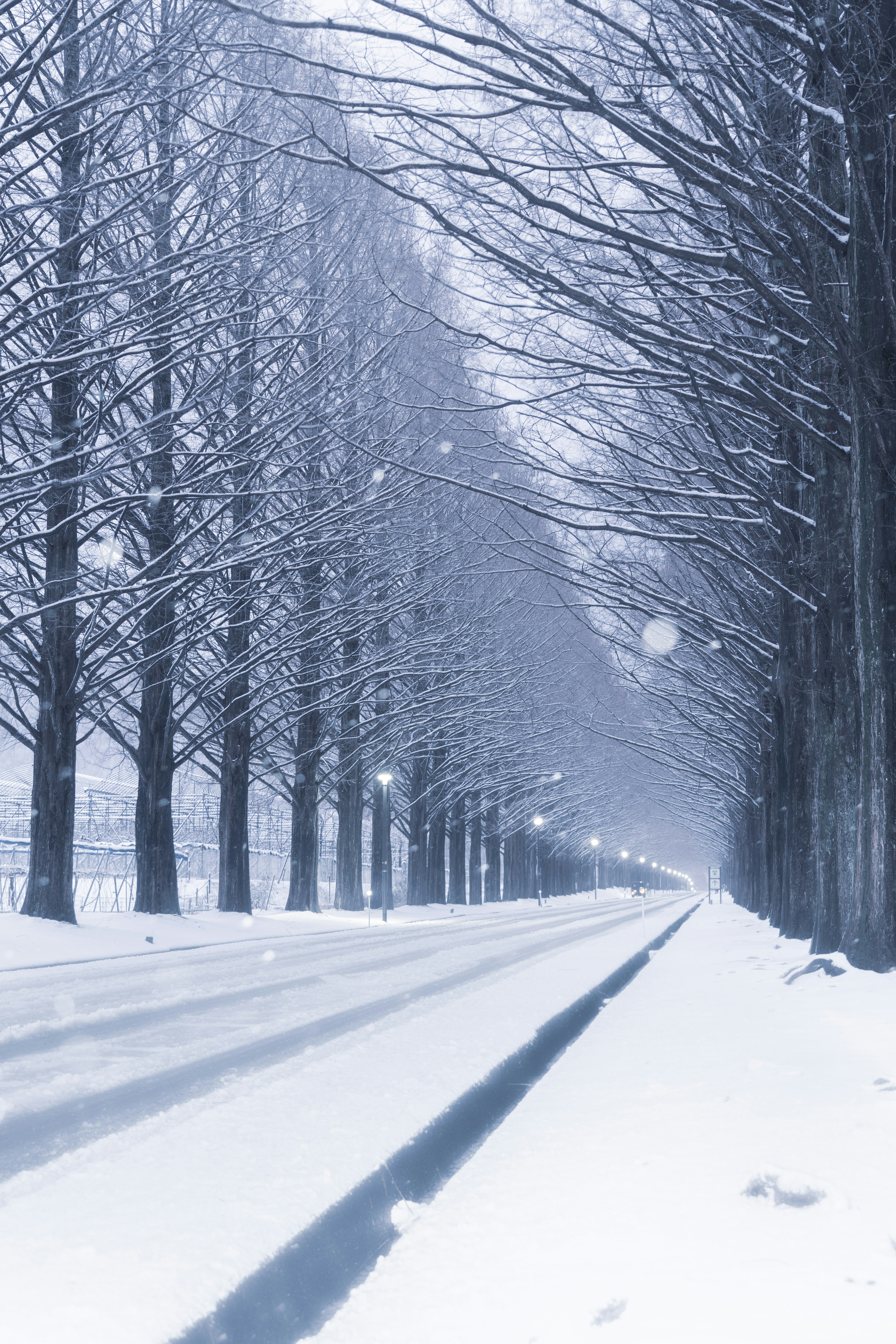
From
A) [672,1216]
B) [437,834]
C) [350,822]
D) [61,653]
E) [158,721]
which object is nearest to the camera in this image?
[672,1216]

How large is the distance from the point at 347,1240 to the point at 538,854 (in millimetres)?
65177

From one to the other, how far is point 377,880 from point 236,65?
25.5 meters

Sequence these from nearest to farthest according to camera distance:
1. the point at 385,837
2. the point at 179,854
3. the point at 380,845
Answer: the point at 380,845
the point at 385,837
the point at 179,854

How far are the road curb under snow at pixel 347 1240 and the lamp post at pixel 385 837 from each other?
22036 mm

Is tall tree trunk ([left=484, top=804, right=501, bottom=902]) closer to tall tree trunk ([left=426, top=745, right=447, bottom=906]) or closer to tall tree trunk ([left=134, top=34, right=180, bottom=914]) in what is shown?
tall tree trunk ([left=426, top=745, right=447, bottom=906])

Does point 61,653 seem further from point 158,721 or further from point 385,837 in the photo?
point 385,837

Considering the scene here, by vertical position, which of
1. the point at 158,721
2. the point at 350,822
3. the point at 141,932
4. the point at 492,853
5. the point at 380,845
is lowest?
the point at 141,932

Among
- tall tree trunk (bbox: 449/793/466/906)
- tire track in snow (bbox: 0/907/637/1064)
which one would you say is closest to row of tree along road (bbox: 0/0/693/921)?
tire track in snow (bbox: 0/907/637/1064)

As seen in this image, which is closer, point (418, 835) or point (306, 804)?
point (306, 804)

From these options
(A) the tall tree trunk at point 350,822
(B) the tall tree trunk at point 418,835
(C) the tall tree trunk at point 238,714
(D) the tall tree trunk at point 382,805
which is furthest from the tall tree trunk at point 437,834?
(C) the tall tree trunk at point 238,714

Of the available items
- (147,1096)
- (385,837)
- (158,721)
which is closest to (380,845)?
(385,837)

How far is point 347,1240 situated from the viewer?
3197mm

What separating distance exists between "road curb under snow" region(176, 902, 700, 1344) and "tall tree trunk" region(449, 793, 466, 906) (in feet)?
128

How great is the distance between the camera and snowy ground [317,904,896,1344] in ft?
7.96
